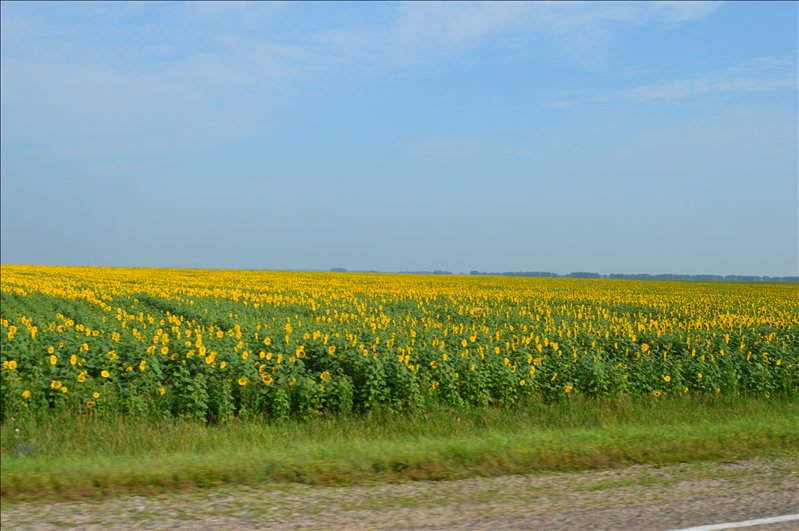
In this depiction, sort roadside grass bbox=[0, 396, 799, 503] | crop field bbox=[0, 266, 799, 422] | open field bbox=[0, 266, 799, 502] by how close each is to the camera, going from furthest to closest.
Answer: crop field bbox=[0, 266, 799, 422] < open field bbox=[0, 266, 799, 502] < roadside grass bbox=[0, 396, 799, 503]

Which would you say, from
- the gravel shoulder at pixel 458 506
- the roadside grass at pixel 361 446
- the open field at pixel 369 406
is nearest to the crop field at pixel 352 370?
the open field at pixel 369 406

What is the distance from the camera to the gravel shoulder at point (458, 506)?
559cm

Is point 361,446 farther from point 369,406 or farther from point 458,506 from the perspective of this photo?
point 369,406

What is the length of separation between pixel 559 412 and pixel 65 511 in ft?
24.4

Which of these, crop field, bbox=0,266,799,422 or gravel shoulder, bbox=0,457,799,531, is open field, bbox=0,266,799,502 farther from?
gravel shoulder, bbox=0,457,799,531

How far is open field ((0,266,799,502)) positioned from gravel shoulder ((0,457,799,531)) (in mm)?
354

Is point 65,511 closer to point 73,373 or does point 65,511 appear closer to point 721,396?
point 73,373

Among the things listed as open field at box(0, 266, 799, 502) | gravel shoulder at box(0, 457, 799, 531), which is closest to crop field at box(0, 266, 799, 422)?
open field at box(0, 266, 799, 502)

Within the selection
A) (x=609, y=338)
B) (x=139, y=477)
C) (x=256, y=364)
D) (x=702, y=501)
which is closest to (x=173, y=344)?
(x=256, y=364)

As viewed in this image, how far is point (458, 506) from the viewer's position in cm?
614

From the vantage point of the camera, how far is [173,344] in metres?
11.9

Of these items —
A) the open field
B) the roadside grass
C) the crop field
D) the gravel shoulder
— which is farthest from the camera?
the crop field

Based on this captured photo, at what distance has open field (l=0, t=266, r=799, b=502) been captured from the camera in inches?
284

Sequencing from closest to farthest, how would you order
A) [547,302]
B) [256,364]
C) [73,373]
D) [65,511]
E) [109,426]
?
1. [65,511]
2. [109,426]
3. [73,373]
4. [256,364]
5. [547,302]
